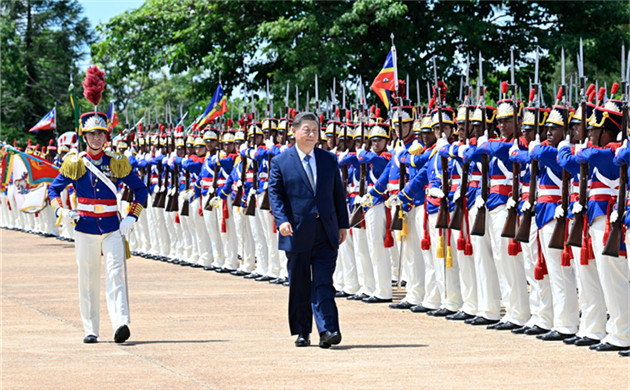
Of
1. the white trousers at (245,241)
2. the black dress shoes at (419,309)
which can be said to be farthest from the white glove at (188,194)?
the black dress shoes at (419,309)

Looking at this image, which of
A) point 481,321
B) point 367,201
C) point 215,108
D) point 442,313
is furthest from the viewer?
point 215,108

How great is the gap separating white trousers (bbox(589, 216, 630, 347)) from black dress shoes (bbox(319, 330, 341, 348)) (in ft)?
6.81

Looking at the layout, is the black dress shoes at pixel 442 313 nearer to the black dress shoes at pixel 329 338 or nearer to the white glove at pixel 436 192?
the white glove at pixel 436 192

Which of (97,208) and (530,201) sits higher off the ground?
(97,208)

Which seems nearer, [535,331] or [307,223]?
[307,223]

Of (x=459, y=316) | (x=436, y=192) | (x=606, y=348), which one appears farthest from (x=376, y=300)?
(x=606, y=348)

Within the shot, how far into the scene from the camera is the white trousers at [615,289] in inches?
375

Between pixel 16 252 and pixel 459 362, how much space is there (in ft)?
53.3

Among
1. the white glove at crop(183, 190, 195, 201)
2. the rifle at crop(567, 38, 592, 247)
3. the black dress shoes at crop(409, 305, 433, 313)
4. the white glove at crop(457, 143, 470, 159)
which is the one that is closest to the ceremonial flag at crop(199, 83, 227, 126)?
the white glove at crop(183, 190, 195, 201)

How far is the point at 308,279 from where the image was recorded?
32.5ft

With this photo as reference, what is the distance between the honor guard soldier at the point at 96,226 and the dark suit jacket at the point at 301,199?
1.35 metres

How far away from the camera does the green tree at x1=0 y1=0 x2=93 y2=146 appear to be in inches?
2164

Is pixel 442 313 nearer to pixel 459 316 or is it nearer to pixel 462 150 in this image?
pixel 459 316

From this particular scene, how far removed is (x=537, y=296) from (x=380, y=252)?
10.2ft
